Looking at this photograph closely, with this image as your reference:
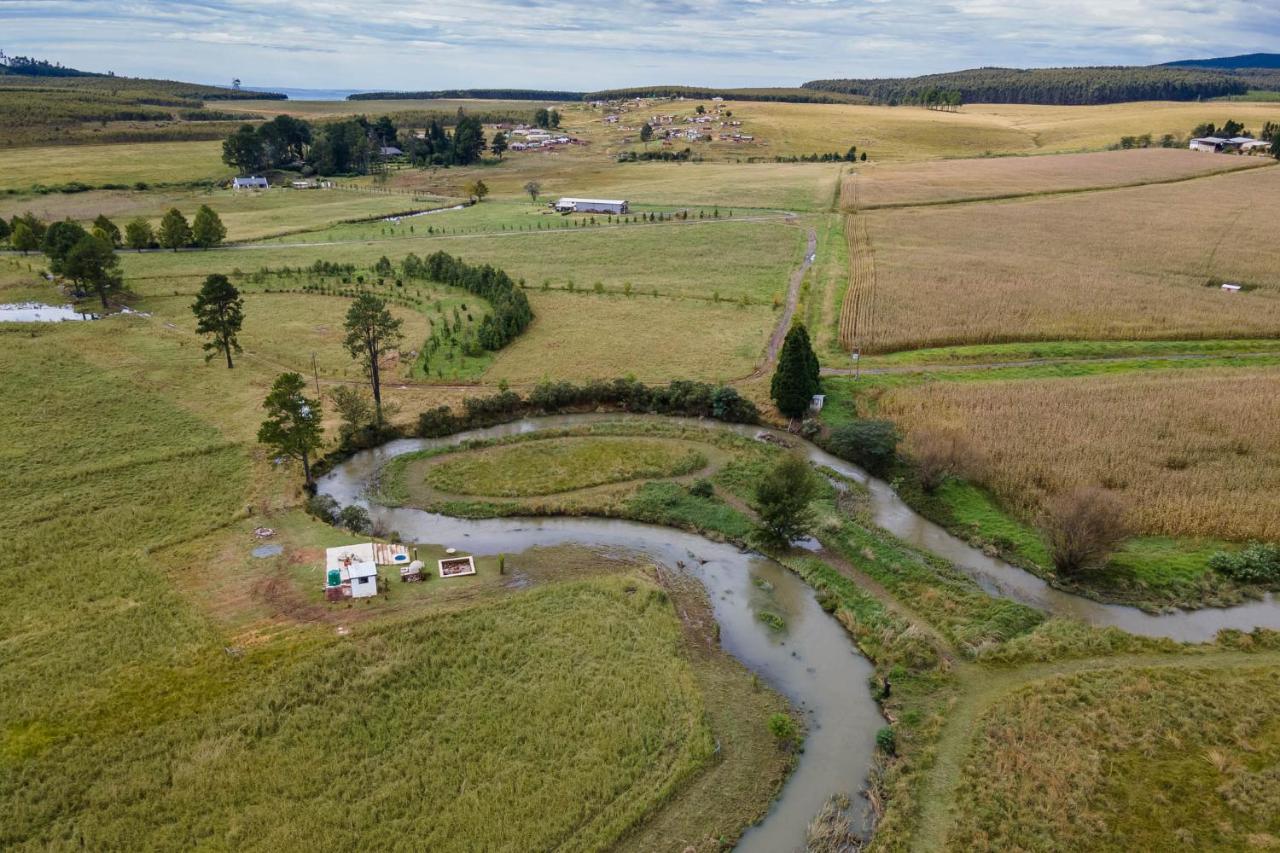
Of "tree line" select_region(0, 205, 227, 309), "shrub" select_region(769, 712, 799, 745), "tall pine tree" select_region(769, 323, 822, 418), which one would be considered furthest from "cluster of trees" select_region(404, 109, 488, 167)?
"shrub" select_region(769, 712, 799, 745)

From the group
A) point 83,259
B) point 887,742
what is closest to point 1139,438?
point 887,742

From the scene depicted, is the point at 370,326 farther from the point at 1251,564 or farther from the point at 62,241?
the point at 1251,564

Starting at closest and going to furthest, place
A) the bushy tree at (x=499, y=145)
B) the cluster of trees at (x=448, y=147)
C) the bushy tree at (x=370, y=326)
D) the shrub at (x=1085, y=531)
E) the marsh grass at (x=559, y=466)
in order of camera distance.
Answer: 1. the shrub at (x=1085, y=531)
2. the marsh grass at (x=559, y=466)
3. the bushy tree at (x=370, y=326)
4. the cluster of trees at (x=448, y=147)
5. the bushy tree at (x=499, y=145)

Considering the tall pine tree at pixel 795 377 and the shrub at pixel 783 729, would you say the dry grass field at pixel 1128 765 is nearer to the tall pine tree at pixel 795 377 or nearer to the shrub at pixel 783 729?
the shrub at pixel 783 729

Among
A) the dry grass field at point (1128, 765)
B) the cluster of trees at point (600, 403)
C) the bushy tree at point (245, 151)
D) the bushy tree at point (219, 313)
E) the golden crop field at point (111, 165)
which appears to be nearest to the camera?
the dry grass field at point (1128, 765)

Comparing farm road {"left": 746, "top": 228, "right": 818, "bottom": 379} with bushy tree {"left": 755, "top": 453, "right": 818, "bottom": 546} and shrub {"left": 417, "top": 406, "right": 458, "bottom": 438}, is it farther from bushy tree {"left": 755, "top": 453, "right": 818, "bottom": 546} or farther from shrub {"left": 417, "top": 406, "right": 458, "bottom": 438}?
shrub {"left": 417, "top": 406, "right": 458, "bottom": 438}

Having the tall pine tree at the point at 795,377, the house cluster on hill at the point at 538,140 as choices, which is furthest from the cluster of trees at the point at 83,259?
the house cluster on hill at the point at 538,140
